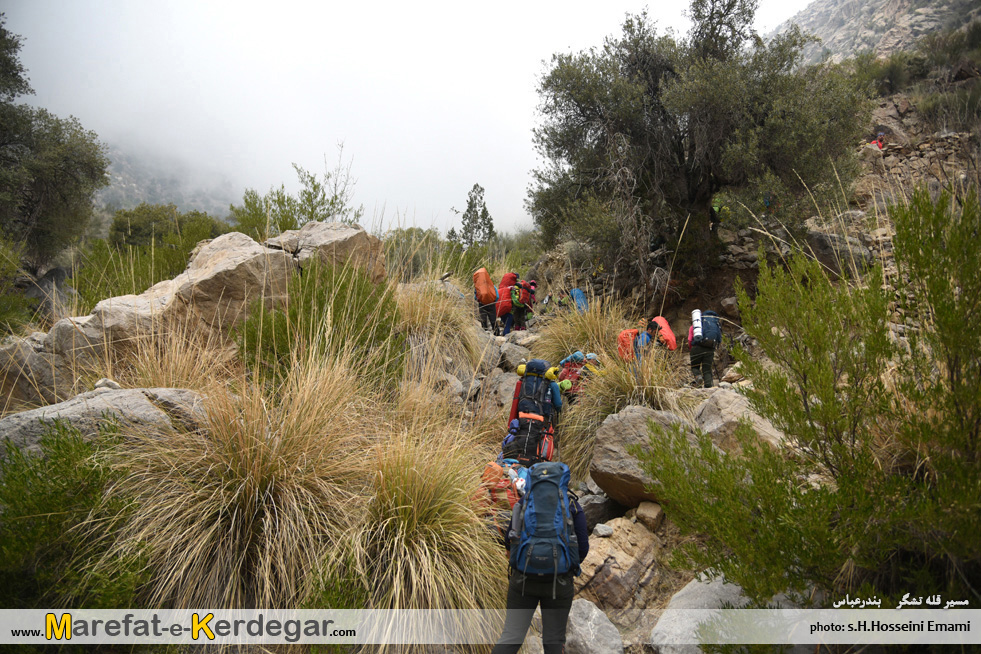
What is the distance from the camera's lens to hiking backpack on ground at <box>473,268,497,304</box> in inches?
367

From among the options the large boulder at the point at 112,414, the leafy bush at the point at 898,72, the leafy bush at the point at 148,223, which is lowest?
the large boulder at the point at 112,414

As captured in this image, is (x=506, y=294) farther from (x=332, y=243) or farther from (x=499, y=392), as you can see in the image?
(x=332, y=243)

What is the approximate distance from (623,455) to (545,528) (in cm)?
181

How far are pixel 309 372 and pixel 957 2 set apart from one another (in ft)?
160

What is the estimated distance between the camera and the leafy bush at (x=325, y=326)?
3.52m

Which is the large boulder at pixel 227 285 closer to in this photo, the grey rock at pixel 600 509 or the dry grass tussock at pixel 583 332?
the grey rock at pixel 600 509

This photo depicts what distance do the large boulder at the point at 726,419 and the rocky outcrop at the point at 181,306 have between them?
11.7ft

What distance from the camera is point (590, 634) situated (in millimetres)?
2758

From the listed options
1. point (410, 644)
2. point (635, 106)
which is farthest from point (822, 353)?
point (635, 106)

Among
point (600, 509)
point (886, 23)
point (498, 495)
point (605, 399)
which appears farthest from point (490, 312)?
point (886, 23)

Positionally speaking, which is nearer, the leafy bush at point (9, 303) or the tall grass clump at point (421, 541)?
the tall grass clump at point (421, 541)

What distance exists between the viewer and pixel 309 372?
2914 mm

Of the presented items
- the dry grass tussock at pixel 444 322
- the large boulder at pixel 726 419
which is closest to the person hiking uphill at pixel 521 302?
the dry grass tussock at pixel 444 322

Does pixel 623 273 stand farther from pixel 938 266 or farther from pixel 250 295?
pixel 938 266
